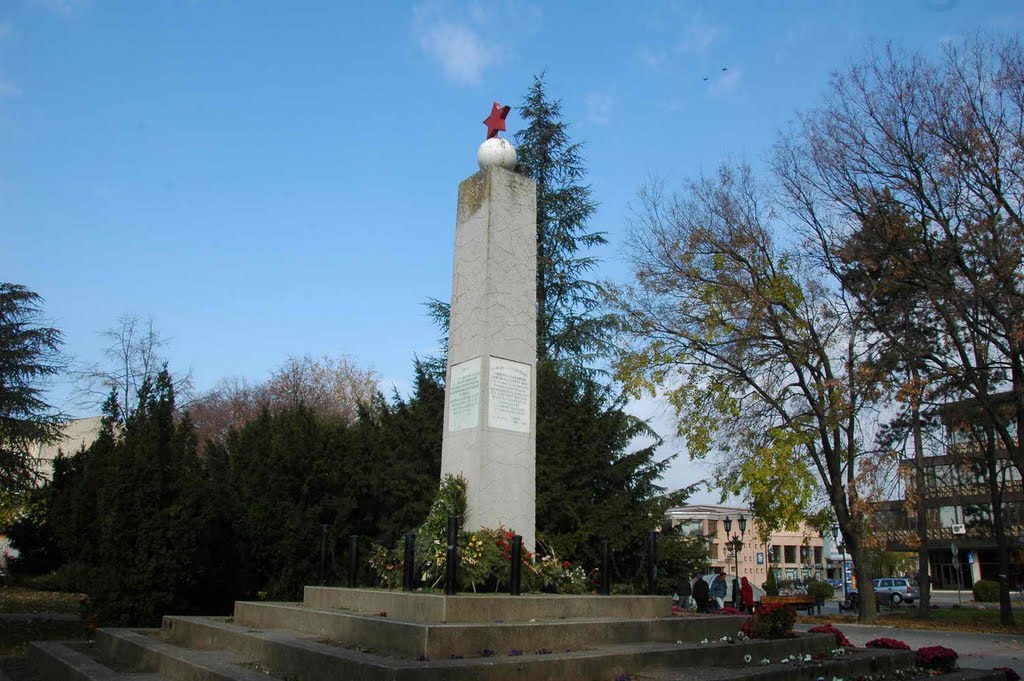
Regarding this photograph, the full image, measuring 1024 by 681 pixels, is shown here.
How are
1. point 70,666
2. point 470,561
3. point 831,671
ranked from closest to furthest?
point 831,671 → point 70,666 → point 470,561

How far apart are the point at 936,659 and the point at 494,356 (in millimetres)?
6124

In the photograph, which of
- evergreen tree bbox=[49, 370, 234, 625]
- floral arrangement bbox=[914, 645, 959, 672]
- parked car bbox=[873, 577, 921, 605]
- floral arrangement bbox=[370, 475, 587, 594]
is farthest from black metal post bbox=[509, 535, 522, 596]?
parked car bbox=[873, 577, 921, 605]

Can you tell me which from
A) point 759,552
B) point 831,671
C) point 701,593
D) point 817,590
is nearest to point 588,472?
point 701,593

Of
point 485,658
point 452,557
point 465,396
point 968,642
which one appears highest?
point 465,396

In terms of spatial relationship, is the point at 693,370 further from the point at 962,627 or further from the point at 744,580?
the point at 962,627

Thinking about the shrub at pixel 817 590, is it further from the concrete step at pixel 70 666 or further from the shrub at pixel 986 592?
the concrete step at pixel 70 666

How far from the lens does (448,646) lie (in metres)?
6.64

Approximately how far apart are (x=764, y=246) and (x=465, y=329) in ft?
47.3

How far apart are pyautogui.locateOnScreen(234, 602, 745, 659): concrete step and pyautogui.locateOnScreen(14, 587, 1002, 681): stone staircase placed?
0.4 inches

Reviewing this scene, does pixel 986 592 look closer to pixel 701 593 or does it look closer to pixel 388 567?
pixel 701 593

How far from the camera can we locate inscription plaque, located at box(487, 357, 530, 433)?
1037 cm

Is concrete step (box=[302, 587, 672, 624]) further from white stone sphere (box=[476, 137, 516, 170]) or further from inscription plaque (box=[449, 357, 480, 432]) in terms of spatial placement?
white stone sphere (box=[476, 137, 516, 170])

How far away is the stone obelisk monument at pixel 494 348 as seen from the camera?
33.6ft

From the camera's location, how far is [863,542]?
72.8 ft
